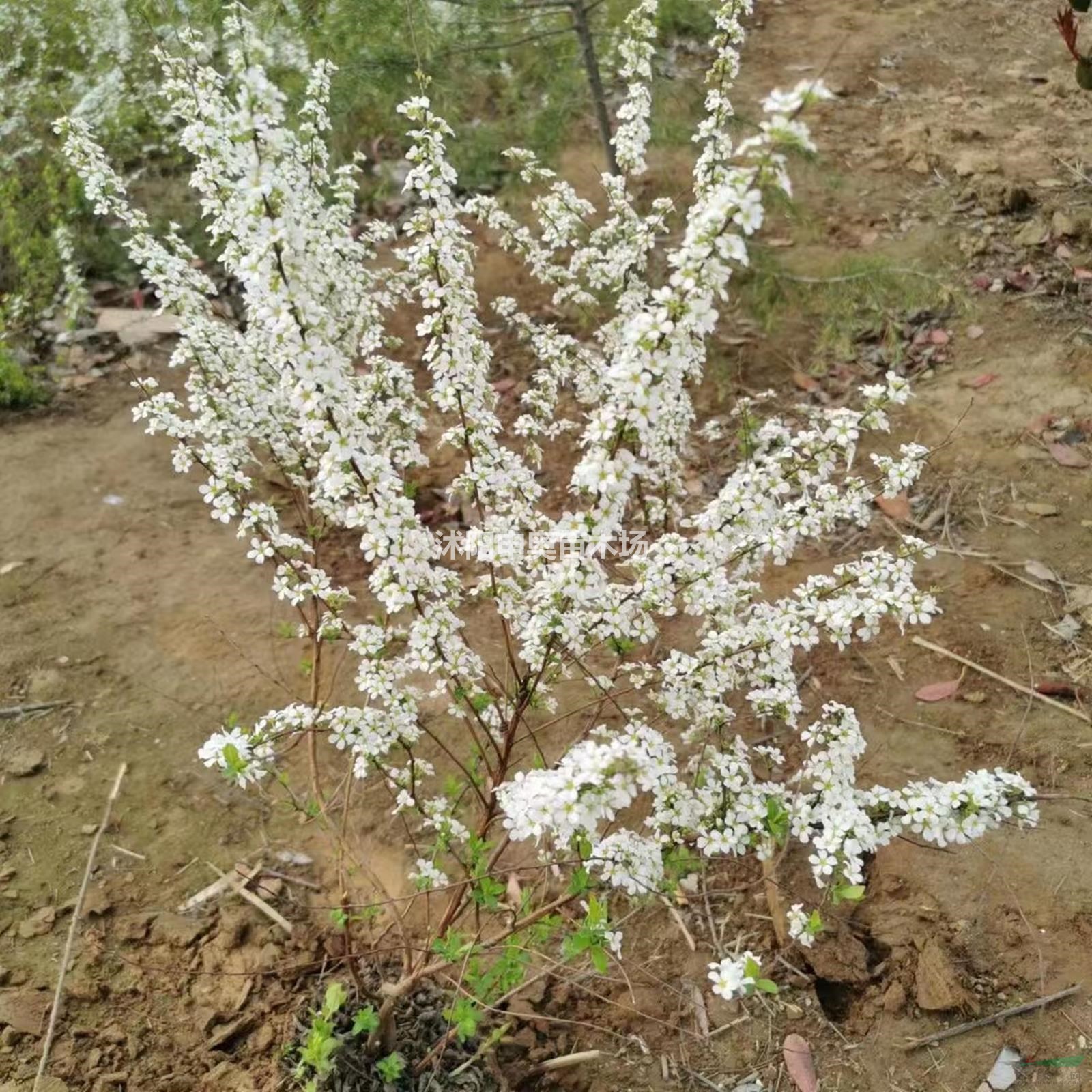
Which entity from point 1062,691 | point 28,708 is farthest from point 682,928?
point 28,708

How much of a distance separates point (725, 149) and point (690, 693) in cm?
188

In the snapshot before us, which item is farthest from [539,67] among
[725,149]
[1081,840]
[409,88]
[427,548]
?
[1081,840]

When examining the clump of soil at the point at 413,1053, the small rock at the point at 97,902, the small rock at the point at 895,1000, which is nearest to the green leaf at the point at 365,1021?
the clump of soil at the point at 413,1053

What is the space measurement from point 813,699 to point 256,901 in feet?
7.77

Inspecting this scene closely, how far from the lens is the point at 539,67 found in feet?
19.5

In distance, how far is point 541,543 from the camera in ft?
8.84

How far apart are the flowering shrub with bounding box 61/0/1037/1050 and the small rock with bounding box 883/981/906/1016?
1.37ft

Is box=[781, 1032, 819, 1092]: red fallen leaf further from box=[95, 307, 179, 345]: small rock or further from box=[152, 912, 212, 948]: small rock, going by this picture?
box=[95, 307, 179, 345]: small rock

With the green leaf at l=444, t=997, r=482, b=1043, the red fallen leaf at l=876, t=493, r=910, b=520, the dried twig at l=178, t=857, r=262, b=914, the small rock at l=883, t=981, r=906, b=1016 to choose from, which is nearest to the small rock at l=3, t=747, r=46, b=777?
the dried twig at l=178, t=857, r=262, b=914

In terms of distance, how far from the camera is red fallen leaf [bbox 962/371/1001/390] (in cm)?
527

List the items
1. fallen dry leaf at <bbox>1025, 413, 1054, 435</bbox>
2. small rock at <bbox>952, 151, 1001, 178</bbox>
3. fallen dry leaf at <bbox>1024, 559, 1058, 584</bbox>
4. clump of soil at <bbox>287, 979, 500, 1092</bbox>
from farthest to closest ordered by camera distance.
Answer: small rock at <bbox>952, 151, 1001, 178</bbox> < fallen dry leaf at <bbox>1025, 413, 1054, 435</bbox> < fallen dry leaf at <bbox>1024, 559, 1058, 584</bbox> < clump of soil at <bbox>287, 979, 500, 1092</bbox>

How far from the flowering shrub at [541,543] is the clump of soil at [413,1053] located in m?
0.10

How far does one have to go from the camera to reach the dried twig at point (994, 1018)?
2990 millimetres

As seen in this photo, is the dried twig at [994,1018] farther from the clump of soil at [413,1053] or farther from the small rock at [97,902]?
the small rock at [97,902]
